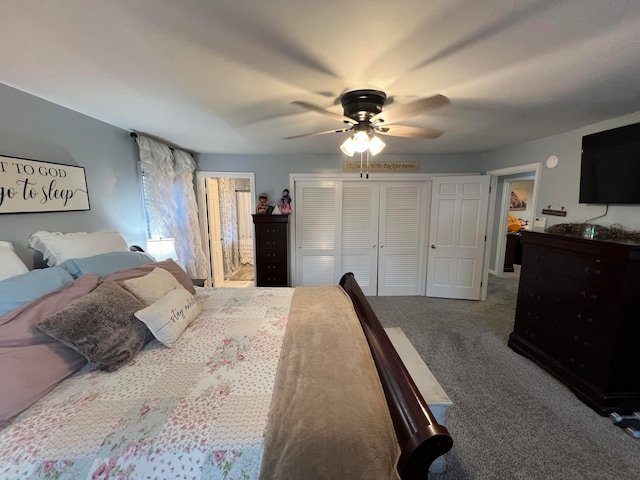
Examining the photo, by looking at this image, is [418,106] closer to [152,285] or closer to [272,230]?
[152,285]

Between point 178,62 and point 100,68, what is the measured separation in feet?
1.57

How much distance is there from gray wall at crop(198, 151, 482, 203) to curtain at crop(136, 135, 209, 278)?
443 millimetres

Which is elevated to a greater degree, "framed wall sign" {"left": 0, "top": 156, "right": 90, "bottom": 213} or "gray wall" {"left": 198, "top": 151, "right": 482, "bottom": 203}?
"gray wall" {"left": 198, "top": 151, "right": 482, "bottom": 203}

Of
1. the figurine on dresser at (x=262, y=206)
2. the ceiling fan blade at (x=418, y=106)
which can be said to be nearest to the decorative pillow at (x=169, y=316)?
the ceiling fan blade at (x=418, y=106)

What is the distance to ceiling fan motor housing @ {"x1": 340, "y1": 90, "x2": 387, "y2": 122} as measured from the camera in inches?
61.8

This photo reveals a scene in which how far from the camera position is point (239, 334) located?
1.60 m

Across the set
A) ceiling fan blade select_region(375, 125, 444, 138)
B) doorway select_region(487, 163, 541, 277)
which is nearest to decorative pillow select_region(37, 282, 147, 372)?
ceiling fan blade select_region(375, 125, 444, 138)

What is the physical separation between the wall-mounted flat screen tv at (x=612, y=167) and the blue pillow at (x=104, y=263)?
156 inches

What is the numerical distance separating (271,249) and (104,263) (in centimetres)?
220

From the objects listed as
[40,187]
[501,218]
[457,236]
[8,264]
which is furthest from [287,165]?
[501,218]

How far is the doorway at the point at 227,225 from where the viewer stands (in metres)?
4.00

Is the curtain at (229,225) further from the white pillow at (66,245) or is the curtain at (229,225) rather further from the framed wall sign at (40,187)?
the white pillow at (66,245)

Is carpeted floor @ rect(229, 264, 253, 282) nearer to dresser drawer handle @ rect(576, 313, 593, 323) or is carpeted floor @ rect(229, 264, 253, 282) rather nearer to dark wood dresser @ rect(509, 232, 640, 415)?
dark wood dresser @ rect(509, 232, 640, 415)

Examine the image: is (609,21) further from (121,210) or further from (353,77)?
(121,210)
